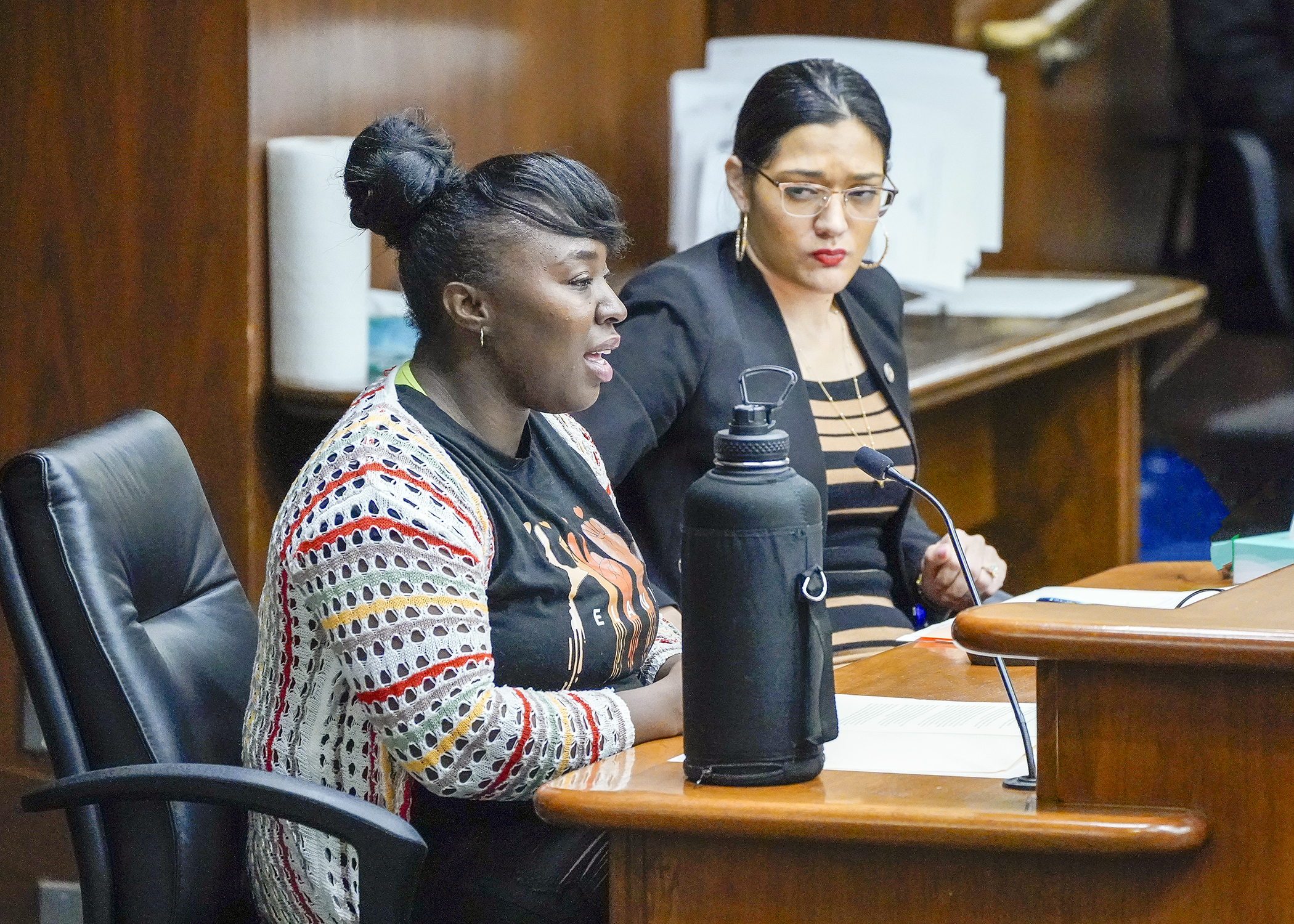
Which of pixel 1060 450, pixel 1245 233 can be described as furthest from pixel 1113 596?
pixel 1245 233

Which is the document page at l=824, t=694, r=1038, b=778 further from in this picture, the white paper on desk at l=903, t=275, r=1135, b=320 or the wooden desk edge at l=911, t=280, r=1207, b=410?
the white paper on desk at l=903, t=275, r=1135, b=320

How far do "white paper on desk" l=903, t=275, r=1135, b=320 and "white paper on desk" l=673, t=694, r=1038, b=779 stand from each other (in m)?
2.05

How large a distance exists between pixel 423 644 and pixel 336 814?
152mm

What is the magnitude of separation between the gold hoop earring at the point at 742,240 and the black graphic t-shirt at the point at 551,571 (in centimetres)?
71

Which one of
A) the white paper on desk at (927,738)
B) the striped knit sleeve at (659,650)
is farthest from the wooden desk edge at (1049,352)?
the white paper on desk at (927,738)

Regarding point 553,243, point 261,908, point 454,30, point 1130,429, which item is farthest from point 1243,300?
point 261,908

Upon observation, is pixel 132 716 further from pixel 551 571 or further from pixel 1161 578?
pixel 1161 578

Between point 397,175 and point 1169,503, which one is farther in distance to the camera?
point 1169,503

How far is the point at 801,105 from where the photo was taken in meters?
2.36

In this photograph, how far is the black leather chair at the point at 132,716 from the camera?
54.2 inches

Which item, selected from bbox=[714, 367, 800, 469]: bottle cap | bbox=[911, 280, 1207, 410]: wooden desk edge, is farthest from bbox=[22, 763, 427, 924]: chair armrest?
bbox=[911, 280, 1207, 410]: wooden desk edge

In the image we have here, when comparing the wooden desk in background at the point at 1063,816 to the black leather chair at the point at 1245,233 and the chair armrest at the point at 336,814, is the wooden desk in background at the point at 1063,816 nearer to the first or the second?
the chair armrest at the point at 336,814

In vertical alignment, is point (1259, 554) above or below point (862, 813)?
above

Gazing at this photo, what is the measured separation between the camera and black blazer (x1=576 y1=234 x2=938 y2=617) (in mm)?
2174
